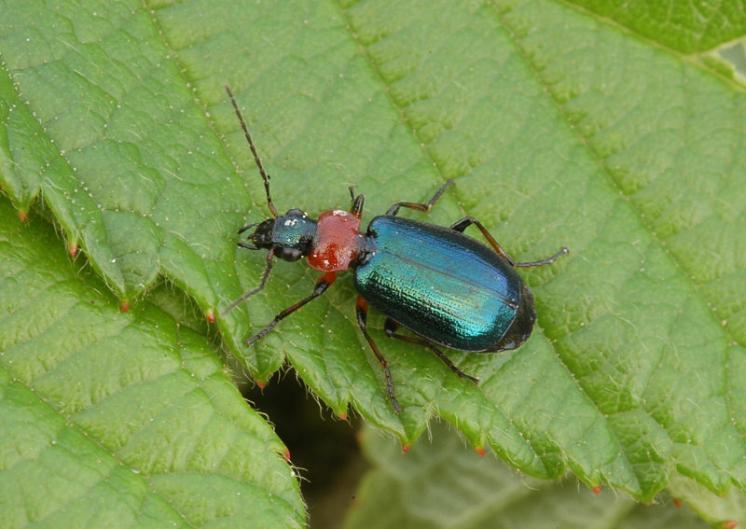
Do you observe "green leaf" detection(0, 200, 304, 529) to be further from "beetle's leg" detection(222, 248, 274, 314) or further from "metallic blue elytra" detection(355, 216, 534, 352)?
"metallic blue elytra" detection(355, 216, 534, 352)

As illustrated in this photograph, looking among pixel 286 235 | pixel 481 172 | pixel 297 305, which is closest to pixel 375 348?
pixel 297 305

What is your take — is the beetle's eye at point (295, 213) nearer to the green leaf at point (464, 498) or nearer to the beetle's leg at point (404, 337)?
the beetle's leg at point (404, 337)

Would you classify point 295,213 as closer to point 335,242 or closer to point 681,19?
point 335,242

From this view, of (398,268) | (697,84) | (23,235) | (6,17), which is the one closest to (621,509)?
(398,268)

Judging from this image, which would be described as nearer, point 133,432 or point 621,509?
point 133,432

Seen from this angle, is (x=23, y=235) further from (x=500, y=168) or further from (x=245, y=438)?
(x=500, y=168)

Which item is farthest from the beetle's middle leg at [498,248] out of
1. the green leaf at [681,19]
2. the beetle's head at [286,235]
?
the green leaf at [681,19]
